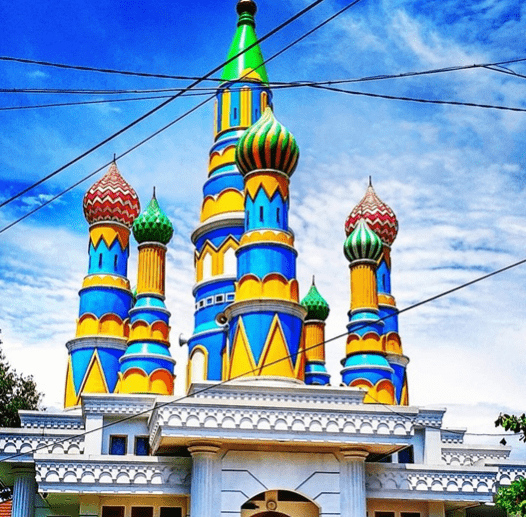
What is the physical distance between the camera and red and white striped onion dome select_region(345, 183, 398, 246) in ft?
101

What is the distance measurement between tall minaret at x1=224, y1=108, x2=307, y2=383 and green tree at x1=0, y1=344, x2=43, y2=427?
1433 cm

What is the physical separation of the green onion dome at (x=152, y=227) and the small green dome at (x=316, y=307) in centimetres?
736

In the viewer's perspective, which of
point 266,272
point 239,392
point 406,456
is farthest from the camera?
point 406,456

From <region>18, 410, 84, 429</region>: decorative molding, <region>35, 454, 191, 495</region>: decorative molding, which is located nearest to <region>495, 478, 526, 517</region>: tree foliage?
<region>35, 454, 191, 495</region>: decorative molding

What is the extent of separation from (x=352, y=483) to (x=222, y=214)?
9.80 m

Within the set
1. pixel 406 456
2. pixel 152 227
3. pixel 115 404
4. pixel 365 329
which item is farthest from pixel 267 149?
pixel 406 456

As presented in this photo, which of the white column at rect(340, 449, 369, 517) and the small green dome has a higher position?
the small green dome

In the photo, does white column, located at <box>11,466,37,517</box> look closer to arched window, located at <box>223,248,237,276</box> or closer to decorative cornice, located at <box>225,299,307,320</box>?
decorative cornice, located at <box>225,299,307,320</box>

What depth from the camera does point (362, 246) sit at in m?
A: 27.1

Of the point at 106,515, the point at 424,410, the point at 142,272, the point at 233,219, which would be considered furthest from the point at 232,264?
the point at 106,515

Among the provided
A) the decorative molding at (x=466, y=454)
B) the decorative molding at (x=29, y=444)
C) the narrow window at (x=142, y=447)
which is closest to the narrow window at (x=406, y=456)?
the decorative molding at (x=466, y=454)

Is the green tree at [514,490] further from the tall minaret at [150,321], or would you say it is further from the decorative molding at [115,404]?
the tall minaret at [150,321]

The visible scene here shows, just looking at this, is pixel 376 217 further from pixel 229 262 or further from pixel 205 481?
pixel 205 481

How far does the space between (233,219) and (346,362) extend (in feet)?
17.9
